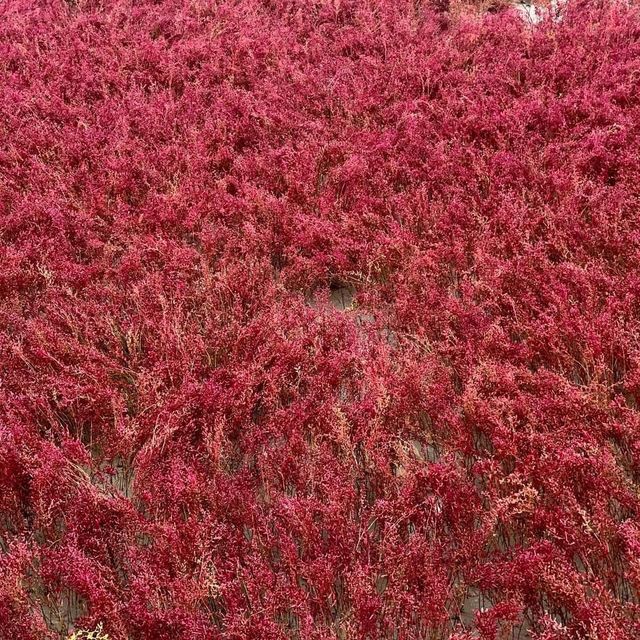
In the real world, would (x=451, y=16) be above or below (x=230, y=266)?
above

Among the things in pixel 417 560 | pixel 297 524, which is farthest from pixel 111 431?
pixel 417 560

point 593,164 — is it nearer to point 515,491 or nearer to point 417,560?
point 515,491

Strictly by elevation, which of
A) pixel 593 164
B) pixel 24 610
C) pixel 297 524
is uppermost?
pixel 593 164

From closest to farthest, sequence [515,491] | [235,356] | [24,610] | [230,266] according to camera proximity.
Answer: [24,610], [515,491], [235,356], [230,266]

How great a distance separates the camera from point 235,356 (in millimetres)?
3688

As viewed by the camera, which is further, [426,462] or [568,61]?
[568,61]

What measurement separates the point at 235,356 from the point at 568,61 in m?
4.93

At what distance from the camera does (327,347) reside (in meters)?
3.79

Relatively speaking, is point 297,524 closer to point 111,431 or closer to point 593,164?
point 111,431

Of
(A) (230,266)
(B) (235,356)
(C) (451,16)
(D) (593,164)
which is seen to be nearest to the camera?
(B) (235,356)

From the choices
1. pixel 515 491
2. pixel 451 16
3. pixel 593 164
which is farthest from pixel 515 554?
pixel 451 16

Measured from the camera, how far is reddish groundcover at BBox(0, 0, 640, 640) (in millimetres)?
2604

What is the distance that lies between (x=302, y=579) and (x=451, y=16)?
290 inches

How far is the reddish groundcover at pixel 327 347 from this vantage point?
8.54 feet
